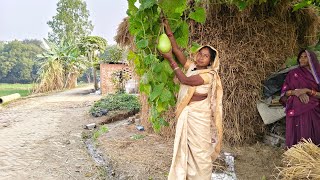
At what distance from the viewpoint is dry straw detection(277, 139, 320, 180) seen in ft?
7.88

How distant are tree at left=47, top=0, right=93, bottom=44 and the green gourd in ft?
88.5

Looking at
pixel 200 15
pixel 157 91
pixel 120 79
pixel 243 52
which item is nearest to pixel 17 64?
pixel 120 79

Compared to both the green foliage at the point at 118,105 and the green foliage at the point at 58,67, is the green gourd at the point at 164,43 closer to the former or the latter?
the green foliage at the point at 118,105

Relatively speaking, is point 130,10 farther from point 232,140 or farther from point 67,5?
point 67,5

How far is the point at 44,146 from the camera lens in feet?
20.2

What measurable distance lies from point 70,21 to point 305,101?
90.7ft

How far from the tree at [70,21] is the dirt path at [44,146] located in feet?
63.1

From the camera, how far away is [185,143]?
2.85 metres

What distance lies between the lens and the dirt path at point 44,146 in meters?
4.60

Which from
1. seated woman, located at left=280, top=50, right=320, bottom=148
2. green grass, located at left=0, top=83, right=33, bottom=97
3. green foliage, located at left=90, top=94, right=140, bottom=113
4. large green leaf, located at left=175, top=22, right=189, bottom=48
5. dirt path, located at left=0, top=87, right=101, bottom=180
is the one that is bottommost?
dirt path, located at left=0, top=87, right=101, bottom=180

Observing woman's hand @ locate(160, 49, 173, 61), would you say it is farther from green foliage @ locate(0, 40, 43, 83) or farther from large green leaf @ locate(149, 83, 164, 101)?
green foliage @ locate(0, 40, 43, 83)

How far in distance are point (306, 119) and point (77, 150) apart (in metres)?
4.01

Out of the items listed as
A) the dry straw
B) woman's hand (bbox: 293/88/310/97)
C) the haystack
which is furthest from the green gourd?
the haystack

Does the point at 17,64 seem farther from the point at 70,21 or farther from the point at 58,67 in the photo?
the point at 58,67
